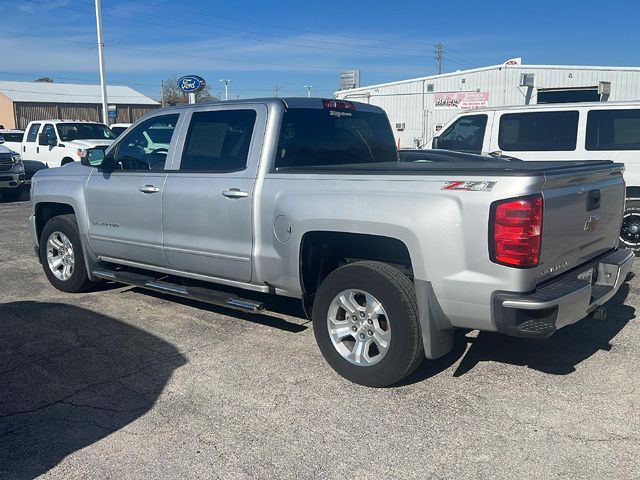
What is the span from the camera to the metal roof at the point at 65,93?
6347 centimetres

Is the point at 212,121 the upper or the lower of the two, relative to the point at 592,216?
upper

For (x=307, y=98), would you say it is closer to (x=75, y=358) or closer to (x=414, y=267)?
(x=414, y=267)

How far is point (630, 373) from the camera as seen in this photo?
4.40 meters

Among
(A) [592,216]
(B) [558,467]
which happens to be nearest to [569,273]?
(A) [592,216]

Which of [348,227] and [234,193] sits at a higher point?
[234,193]

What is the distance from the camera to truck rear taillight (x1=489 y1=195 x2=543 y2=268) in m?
3.46

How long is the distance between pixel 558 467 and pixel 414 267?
4.49 feet

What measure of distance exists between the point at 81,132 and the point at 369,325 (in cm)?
1541

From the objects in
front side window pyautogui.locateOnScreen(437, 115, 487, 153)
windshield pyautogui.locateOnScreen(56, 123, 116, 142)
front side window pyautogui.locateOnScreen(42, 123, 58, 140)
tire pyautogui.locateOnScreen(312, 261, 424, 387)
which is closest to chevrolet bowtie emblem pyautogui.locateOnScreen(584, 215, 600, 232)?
tire pyautogui.locateOnScreen(312, 261, 424, 387)

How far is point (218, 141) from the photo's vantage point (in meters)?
5.22

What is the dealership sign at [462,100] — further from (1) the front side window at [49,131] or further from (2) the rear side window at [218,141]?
(2) the rear side window at [218,141]

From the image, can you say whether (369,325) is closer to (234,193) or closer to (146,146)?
(234,193)

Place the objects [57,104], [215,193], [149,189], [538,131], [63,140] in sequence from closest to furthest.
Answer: [215,193] < [149,189] < [538,131] < [63,140] < [57,104]

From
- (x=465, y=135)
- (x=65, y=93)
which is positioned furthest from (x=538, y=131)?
(x=65, y=93)
